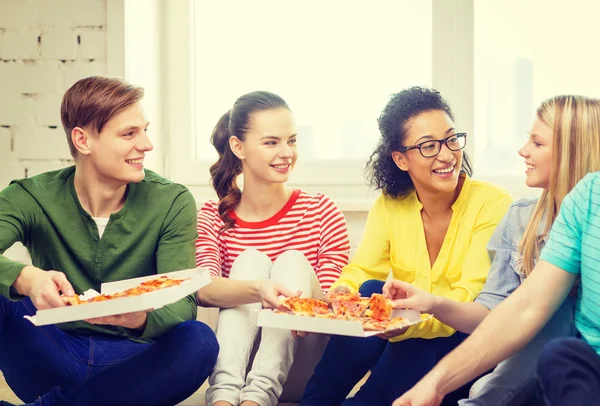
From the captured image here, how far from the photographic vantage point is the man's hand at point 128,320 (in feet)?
5.68

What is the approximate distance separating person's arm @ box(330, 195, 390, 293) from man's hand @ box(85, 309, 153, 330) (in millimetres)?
598

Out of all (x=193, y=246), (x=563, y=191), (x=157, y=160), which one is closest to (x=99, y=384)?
(x=193, y=246)

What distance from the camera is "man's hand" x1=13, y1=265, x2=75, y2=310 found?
1.74 metres

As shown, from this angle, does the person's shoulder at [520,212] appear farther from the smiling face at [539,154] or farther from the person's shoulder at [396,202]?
the person's shoulder at [396,202]

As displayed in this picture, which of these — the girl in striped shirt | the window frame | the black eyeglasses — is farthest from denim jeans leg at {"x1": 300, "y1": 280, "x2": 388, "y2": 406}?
the window frame

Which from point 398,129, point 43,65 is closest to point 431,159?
point 398,129

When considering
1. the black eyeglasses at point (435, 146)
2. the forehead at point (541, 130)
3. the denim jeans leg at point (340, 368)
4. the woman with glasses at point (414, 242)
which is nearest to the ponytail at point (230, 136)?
the woman with glasses at point (414, 242)

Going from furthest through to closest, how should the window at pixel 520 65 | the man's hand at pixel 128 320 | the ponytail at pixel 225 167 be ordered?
the window at pixel 520 65
the ponytail at pixel 225 167
the man's hand at pixel 128 320

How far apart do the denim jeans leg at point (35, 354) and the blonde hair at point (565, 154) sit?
1161 millimetres

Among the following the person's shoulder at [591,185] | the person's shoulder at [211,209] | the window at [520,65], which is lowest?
the person's shoulder at [211,209]

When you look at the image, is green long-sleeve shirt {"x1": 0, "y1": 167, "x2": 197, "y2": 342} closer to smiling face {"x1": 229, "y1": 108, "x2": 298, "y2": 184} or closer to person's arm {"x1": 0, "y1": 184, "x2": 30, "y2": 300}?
person's arm {"x1": 0, "y1": 184, "x2": 30, "y2": 300}

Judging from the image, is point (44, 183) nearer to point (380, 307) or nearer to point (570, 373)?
point (380, 307)

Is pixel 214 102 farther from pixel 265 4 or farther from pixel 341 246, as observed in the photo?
pixel 341 246

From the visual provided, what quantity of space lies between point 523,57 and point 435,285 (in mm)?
1212
